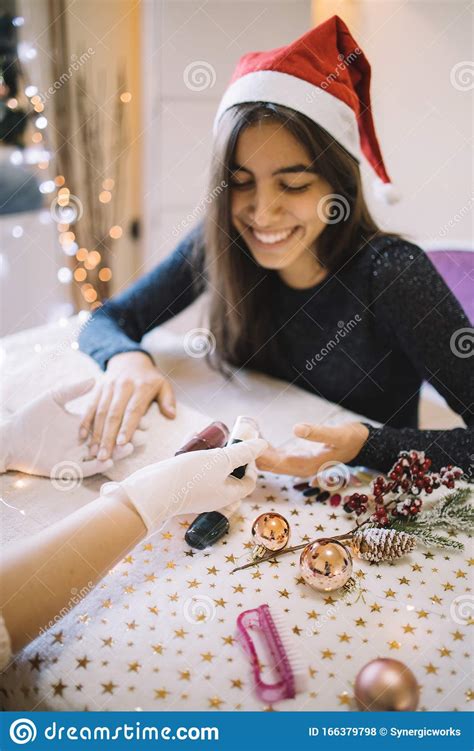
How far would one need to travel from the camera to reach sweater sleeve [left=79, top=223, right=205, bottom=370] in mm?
1426

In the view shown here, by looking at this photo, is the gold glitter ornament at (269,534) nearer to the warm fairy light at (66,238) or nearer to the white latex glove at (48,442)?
the white latex glove at (48,442)

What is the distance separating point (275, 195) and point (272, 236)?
88 mm

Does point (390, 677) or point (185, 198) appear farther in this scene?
point (185, 198)

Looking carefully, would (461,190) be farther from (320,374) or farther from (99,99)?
(99,99)

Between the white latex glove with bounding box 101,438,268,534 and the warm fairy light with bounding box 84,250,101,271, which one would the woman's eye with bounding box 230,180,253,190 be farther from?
the warm fairy light with bounding box 84,250,101,271

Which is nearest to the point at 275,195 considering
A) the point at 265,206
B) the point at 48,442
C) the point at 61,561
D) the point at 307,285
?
the point at 265,206

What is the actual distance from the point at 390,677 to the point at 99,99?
2297mm

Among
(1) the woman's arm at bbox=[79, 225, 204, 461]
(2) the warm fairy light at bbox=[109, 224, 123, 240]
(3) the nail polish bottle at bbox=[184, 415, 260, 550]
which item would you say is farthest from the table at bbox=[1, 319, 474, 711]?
(2) the warm fairy light at bbox=[109, 224, 123, 240]

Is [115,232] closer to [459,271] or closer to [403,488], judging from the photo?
[459,271]

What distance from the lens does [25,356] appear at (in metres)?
1.26

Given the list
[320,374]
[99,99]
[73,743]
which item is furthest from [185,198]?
[73,743]

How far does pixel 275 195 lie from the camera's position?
3.65 feet

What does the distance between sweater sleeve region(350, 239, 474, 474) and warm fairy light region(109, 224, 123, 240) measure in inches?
62.6

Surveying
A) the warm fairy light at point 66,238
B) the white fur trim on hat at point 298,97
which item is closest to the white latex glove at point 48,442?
the white fur trim on hat at point 298,97
